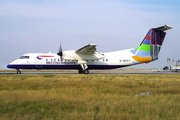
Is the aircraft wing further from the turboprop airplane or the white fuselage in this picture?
the white fuselage

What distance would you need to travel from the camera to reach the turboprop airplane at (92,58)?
93.9 feet

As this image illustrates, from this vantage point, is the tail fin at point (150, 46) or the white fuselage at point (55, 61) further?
the tail fin at point (150, 46)

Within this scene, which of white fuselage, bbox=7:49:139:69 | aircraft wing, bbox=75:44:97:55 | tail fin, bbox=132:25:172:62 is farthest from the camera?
tail fin, bbox=132:25:172:62

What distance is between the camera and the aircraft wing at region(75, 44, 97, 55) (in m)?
27.3

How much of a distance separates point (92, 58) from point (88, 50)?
1.55 meters

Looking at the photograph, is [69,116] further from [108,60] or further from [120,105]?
[108,60]

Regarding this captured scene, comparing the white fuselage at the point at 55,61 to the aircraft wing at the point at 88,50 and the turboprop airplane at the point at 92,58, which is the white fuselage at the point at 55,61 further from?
the aircraft wing at the point at 88,50

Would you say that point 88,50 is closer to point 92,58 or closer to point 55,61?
point 92,58

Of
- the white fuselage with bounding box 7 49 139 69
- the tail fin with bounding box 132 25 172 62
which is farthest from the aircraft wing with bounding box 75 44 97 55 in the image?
the tail fin with bounding box 132 25 172 62

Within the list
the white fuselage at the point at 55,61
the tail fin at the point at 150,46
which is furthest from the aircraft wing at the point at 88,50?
the tail fin at the point at 150,46

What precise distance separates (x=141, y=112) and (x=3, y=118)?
4.39 metres

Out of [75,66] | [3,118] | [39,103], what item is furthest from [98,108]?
[75,66]

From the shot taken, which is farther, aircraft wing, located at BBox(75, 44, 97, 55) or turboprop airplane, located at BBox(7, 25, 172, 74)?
turboprop airplane, located at BBox(7, 25, 172, 74)

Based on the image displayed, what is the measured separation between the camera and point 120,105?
7.39m
